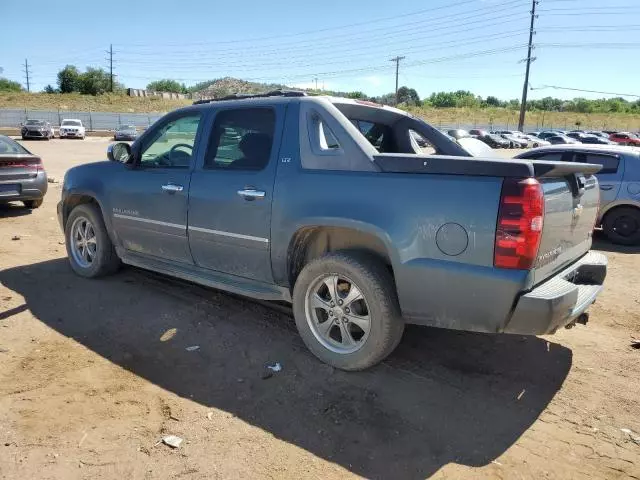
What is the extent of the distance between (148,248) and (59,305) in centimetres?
99

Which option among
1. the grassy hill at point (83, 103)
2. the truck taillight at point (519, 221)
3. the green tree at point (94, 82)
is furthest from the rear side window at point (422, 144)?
the green tree at point (94, 82)

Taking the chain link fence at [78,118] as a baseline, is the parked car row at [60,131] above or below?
below

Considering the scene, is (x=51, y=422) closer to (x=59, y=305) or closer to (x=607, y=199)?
(x=59, y=305)

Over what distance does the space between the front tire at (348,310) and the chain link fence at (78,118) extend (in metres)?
53.8

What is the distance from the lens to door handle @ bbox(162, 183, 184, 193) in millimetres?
4426

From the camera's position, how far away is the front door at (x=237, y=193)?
3.88m

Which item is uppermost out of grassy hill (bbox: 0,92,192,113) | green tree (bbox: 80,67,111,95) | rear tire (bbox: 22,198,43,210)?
green tree (bbox: 80,67,111,95)

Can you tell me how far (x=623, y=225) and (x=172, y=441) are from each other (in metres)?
7.91

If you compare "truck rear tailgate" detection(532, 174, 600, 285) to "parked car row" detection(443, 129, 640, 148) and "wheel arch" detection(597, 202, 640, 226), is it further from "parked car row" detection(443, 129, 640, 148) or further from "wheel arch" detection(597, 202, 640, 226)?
"parked car row" detection(443, 129, 640, 148)

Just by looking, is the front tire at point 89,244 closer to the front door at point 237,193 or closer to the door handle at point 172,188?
the door handle at point 172,188

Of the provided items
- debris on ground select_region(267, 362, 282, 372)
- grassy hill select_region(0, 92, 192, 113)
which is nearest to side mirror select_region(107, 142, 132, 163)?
debris on ground select_region(267, 362, 282, 372)

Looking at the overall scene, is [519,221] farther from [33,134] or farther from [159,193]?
[33,134]

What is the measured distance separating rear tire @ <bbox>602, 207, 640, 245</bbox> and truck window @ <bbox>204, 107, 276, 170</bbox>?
6675mm

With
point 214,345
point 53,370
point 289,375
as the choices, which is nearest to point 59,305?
point 53,370
